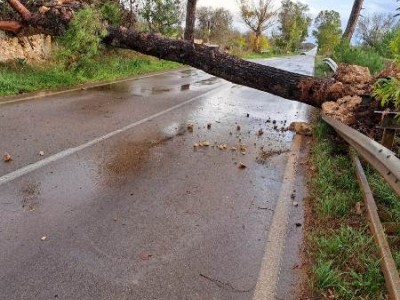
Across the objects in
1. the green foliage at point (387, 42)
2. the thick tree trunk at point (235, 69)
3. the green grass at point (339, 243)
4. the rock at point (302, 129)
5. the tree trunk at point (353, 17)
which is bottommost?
the green grass at point (339, 243)

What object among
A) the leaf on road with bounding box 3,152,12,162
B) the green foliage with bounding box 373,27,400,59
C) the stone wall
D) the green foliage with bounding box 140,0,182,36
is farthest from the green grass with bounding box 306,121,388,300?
the green foliage with bounding box 140,0,182,36

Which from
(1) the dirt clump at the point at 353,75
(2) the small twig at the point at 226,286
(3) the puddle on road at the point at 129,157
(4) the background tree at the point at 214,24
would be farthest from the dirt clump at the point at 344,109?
(4) the background tree at the point at 214,24

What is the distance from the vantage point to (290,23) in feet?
225

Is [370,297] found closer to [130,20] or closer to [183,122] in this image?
[183,122]

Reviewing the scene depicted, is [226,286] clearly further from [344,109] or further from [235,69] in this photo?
[235,69]

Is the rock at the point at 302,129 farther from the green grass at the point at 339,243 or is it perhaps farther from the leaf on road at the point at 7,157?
the leaf on road at the point at 7,157

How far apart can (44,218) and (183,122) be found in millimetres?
4885

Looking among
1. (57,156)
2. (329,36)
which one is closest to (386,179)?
(57,156)

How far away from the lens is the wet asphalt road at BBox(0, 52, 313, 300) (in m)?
3.18

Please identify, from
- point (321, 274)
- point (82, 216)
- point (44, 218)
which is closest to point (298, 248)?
point (321, 274)

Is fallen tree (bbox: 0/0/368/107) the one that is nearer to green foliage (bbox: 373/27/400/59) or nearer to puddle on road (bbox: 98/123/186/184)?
green foliage (bbox: 373/27/400/59)

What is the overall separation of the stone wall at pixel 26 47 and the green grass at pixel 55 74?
0.98 feet

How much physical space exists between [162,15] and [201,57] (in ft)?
39.3

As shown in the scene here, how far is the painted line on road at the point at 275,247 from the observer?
319 centimetres
